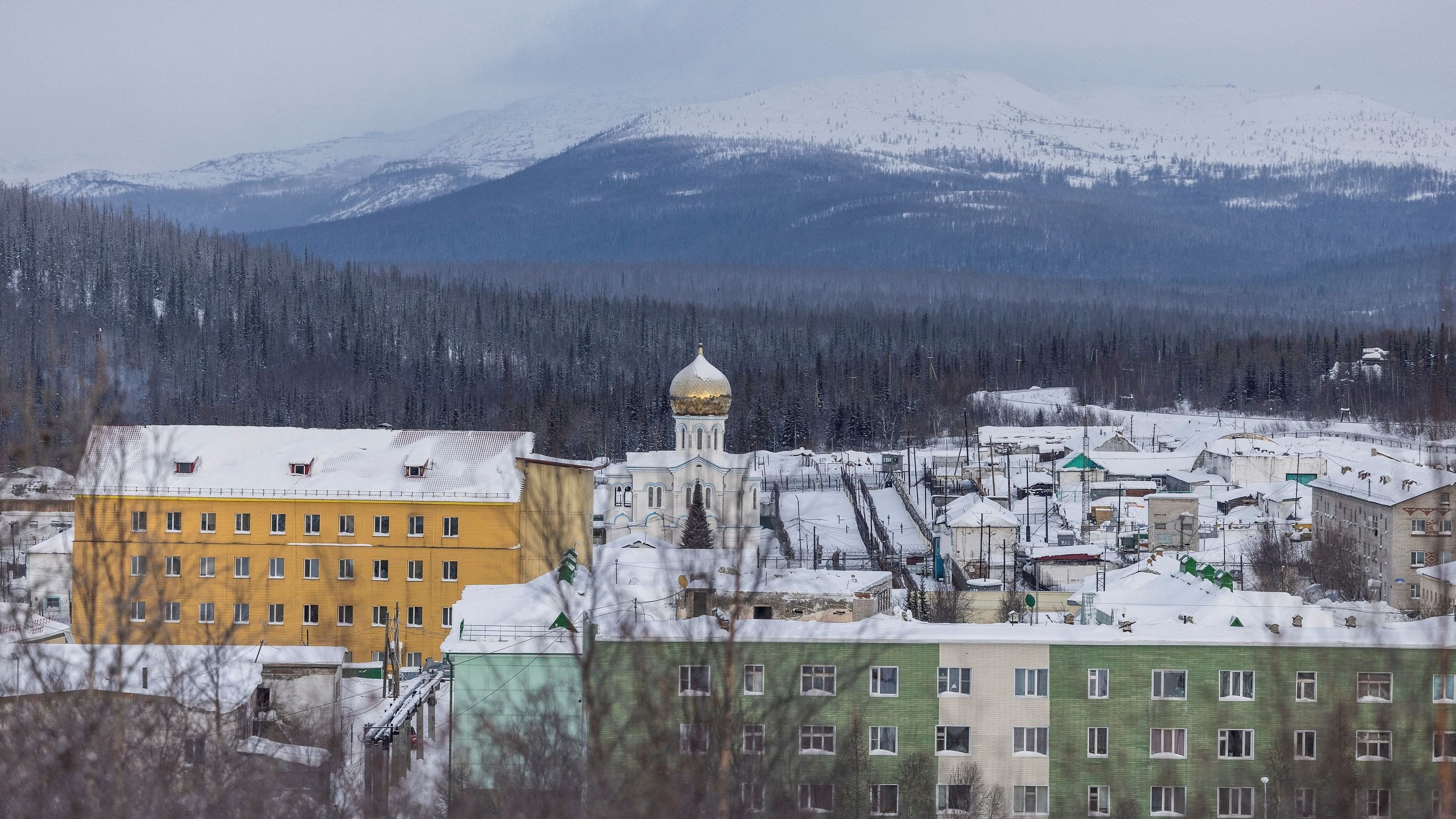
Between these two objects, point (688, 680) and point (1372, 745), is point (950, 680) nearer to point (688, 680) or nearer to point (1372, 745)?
A: point (688, 680)

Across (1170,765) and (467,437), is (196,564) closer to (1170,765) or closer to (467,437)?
(467,437)

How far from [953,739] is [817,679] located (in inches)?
77.2

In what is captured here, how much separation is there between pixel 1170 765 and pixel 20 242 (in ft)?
432

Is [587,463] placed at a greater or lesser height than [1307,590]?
greater

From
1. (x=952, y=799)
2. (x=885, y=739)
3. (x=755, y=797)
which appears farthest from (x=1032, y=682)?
(x=755, y=797)

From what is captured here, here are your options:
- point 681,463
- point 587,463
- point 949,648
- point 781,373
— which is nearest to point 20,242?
point 781,373

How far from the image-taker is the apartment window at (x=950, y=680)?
78.4 feet

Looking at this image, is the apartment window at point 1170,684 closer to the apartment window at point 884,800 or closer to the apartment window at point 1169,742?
the apartment window at point 1169,742

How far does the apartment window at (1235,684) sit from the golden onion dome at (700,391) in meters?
38.4

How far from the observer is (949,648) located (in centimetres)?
2389

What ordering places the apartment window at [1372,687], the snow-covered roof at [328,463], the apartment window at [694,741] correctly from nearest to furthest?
the apartment window at [694,741] → the apartment window at [1372,687] → the snow-covered roof at [328,463]

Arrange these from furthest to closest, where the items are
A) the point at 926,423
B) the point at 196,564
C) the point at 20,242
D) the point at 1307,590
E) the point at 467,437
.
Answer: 1. the point at 20,242
2. the point at 926,423
3. the point at 1307,590
4. the point at 467,437
5. the point at 196,564

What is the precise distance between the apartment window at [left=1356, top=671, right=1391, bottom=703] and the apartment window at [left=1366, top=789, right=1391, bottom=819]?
1.18 meters

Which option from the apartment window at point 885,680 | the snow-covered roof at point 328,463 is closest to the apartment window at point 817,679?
the apartment window at point 885,680
